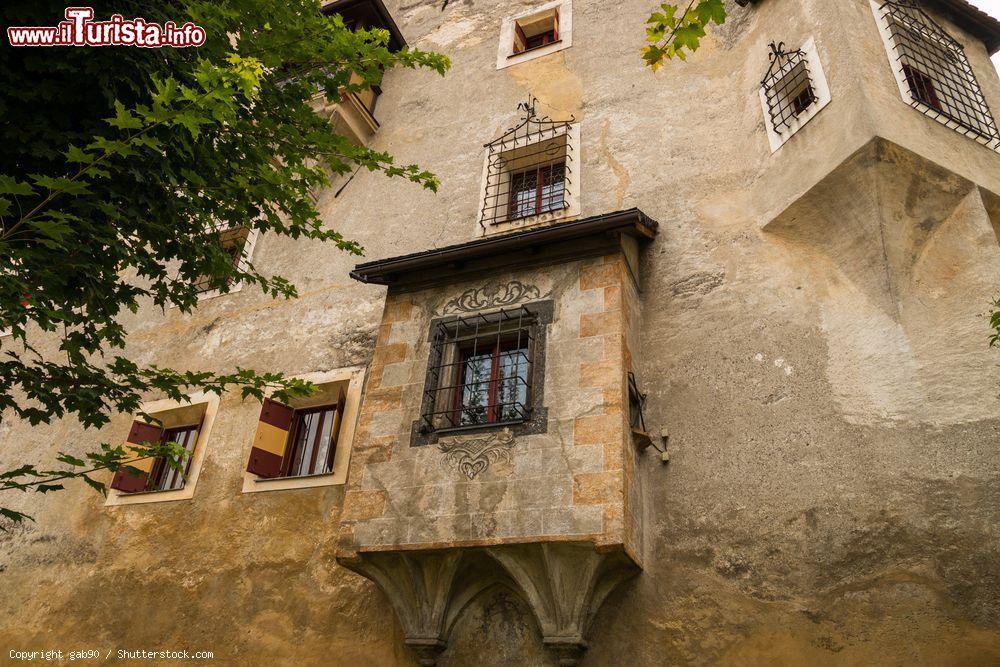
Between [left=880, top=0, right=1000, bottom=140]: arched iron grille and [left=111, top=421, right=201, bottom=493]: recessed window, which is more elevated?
[left=880, top=0, right=1000, bottom=140]: arched iron grille

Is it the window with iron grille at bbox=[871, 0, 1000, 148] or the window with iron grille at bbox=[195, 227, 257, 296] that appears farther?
the window with iron grille at bbox=[195, 227, 257, 296]

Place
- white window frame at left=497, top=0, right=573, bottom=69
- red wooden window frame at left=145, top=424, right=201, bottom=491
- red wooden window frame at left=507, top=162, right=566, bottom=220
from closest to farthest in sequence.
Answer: red wooden window frame at left=145, top=424, right=201, bottom=491, red wooden window frame at left=507, top=162, right=566, bottom=220, white window frame at left=497, top=0, right=573, bottom=69

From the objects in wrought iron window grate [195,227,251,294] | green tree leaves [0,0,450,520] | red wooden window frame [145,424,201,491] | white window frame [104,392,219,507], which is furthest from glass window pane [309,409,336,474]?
wrought iron window grate [195,227,251,294]

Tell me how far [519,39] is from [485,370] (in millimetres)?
7456

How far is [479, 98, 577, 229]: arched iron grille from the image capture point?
10617mm

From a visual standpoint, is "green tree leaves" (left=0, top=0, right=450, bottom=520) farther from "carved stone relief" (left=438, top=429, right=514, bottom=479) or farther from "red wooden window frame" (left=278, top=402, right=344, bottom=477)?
"red wooden window frame" (left=278, top=402, right=344, bottom=477)

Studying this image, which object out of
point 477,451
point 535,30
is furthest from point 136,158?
point 535,30

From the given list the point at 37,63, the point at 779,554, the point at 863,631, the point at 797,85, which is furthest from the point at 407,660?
the point at 797,85

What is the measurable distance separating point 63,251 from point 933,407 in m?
7.18

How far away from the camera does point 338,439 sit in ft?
30.8

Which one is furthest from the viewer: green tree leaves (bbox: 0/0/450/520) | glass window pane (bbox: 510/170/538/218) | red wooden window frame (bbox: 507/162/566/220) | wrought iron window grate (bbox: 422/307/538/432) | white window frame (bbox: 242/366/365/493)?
glass window pane (bbox: 510/170/538/218)

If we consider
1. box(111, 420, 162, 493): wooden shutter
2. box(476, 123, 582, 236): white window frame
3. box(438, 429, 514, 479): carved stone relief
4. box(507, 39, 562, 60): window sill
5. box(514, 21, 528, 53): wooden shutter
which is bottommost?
box(438, 429, 514, 479): carved stone relief

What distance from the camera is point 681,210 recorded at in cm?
931

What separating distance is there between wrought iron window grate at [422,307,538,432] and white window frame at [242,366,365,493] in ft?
5.91
